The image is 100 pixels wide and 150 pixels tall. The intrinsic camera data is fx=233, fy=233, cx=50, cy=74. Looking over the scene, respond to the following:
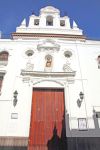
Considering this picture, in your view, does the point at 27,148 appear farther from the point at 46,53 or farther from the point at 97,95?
the point at 46,53

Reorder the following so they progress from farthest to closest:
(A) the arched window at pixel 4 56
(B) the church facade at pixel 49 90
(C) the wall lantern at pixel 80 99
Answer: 1. (A) the arched window at pixel 4 56
2. (C) the wall lantern at pixel 80 99
3. (B) the church facade at pixel 49 90

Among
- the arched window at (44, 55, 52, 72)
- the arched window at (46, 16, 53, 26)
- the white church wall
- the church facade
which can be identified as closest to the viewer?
the church facade

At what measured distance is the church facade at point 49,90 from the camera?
15930 millimetres

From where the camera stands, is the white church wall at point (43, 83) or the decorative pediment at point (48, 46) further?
the decorative pediment at point (48, 46)

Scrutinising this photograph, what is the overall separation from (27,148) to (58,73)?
21.1 feet

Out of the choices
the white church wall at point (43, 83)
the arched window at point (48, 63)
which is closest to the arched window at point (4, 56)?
the white church wall at point (43, 83)

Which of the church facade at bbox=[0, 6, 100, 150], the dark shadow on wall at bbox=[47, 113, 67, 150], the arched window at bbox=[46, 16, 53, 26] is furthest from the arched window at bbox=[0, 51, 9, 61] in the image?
the arched window at bbox=[46, 16, 53, 26]

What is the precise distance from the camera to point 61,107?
691 inches

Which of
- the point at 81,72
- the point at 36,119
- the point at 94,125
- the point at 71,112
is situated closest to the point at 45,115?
the point at 36,119

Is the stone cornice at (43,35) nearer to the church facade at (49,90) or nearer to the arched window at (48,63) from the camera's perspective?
the church facade at (49,90)

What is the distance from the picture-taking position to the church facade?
52.3 ft

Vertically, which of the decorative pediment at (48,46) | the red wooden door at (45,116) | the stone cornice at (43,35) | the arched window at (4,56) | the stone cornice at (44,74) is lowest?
the red wooden door at (45,116)

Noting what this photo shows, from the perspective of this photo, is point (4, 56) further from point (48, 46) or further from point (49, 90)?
point (49, 90)

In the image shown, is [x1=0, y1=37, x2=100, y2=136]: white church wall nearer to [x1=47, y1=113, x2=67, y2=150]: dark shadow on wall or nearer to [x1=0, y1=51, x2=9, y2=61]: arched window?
[x1=0, y1=51, x2=9, y2=61]: arched window
